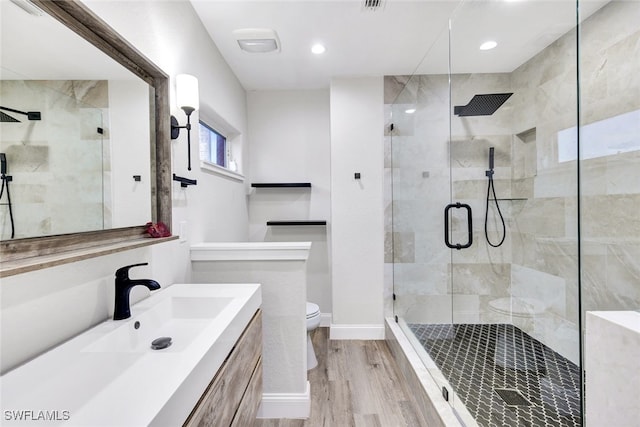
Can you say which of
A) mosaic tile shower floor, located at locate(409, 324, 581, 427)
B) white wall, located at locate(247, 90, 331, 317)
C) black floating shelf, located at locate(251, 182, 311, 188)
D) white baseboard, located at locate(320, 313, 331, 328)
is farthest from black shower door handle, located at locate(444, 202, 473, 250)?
white baseboard, located at locate(320, 313, 331, 328)

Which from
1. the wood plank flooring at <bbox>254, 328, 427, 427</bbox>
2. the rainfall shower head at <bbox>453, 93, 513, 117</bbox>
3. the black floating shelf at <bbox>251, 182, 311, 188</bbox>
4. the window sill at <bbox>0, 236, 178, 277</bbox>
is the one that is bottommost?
the wood plank flooring at <bbox>254, 328, 427, 427</bbox>

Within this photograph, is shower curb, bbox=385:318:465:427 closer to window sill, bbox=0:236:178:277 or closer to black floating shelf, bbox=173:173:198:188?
window sill, bbox=0:236:178:277

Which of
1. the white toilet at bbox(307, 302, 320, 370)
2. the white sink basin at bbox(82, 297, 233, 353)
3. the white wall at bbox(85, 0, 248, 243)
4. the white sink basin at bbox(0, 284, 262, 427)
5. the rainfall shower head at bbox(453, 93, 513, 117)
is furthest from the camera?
the rainfall shower head at bbox(453, 93, 513, 117)

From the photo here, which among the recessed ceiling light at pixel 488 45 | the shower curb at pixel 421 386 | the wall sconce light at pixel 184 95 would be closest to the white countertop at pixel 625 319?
the shower curb at pixel 421 386

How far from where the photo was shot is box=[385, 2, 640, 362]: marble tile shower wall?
1.73 meters

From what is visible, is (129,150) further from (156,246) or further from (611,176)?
(611,176)

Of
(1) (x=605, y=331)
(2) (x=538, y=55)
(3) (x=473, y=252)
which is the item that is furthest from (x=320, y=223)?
(1) (x=605, y=331)

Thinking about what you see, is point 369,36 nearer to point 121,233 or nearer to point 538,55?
point 538,55

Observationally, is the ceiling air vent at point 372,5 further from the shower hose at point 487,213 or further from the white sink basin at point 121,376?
the white sink basin at point 121,376

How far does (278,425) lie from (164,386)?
4.43ft

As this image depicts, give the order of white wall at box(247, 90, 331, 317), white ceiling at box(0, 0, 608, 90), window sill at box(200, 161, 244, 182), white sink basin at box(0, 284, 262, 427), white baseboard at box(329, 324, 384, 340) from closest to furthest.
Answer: white sink basin at box(0, 284, 262, 427) < white ceiling at box(0, 0, 608, 90) < window sill at box(200, 161, 244, 182) < white baseboard at box(329, 324, 384, 340) < white wall at box(247, 90, 331, 317)

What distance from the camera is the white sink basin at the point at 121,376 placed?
1.94 ft

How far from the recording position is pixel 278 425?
66.2 inches

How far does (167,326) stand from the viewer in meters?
1.21
